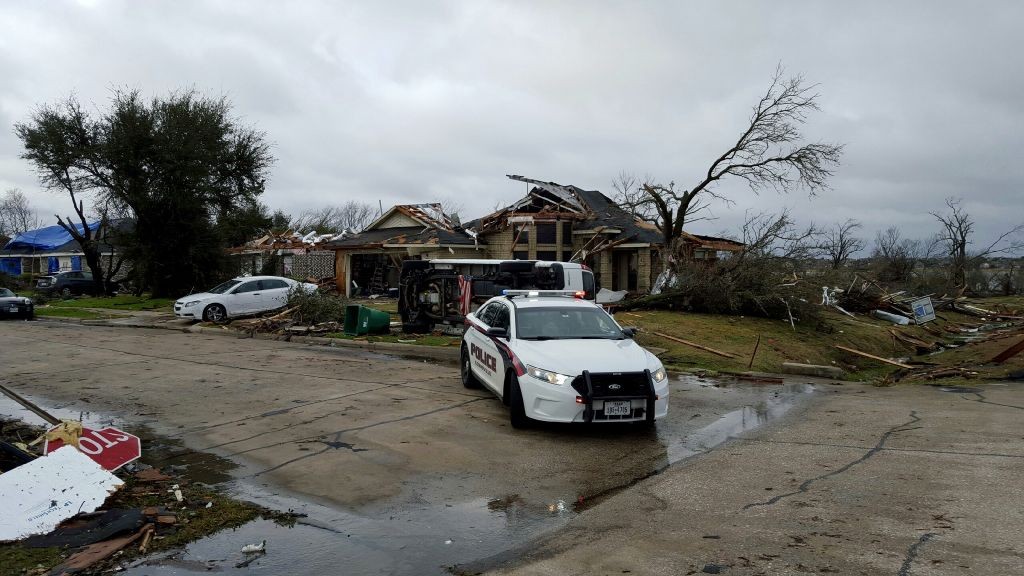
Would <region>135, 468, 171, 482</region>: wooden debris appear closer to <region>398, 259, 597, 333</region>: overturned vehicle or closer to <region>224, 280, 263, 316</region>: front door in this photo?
<region>398, 259, 597, 333</region>: overturned vehicle

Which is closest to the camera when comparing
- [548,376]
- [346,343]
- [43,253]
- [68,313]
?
[548,376]

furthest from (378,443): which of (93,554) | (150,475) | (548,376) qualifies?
(93,554)

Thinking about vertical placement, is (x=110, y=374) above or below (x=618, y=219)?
below

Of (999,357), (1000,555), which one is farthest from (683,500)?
(999,357)

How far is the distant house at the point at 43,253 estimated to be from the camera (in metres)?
52.0

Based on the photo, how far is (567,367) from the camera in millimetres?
7719

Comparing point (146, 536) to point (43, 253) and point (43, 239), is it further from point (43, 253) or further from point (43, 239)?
point (43, 239)

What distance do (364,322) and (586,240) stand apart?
13475 mm

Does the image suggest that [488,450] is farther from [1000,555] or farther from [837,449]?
[1000,555]

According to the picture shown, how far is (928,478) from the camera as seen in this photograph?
6039mm

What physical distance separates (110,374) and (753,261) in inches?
631

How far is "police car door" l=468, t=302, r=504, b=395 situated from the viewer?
29.5 ft

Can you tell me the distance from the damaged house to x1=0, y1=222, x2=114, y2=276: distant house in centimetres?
3670

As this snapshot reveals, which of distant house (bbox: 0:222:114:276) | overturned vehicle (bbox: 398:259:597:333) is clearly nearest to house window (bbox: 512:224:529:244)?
overturned vehicle (bbox: 398:259:597:333)
